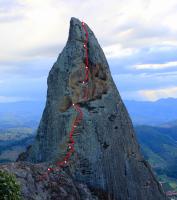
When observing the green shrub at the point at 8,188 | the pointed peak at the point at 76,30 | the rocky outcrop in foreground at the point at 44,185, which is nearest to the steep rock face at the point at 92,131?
the pointed peak at the point at 76,30

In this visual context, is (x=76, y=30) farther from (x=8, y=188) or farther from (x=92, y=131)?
(x=8, y=188)

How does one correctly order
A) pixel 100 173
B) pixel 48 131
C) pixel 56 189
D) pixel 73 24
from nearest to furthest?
pixel 56 189 → pixel 100 173 → pixel 48 131 → pixel 73 24

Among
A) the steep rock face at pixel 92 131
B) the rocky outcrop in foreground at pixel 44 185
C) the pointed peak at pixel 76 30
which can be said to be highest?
the pointed peak at pixel 76 30

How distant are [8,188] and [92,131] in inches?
454

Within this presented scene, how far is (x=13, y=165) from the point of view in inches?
1320

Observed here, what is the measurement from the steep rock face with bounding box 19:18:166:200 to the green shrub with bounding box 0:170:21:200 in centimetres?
914

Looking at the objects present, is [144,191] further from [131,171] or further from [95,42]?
[95,42]

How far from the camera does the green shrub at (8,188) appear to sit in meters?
26.7

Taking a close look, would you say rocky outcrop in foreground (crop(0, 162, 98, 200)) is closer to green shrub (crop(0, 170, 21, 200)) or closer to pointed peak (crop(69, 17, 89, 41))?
green shrub (crop(0, 170, 21, 200))

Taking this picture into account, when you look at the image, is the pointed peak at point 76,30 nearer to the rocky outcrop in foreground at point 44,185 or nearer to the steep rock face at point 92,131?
the steep rock face at point 92,131

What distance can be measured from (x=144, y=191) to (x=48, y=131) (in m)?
8.80

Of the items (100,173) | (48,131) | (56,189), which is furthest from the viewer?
(48,131)

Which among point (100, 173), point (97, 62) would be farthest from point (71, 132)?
point (97, 62)

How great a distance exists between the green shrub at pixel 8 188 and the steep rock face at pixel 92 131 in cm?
914
